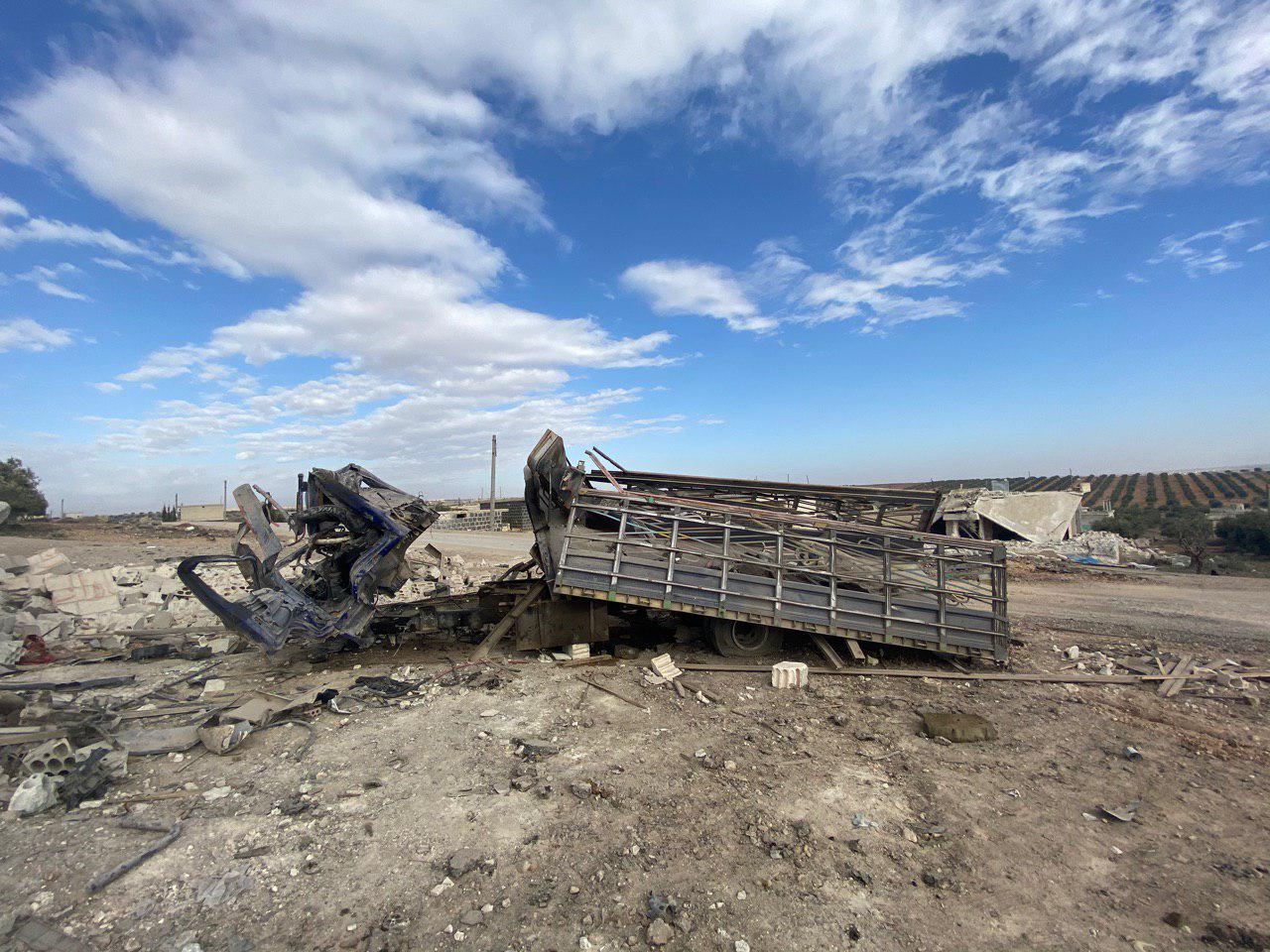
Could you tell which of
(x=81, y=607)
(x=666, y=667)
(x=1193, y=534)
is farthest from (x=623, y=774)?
(x=1193, y=534)

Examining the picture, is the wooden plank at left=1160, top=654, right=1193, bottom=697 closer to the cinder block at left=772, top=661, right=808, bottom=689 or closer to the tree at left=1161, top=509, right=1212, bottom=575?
the cinder block at left=772, top=661, right=808, bottom=689

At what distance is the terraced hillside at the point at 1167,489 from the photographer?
35.1 metres

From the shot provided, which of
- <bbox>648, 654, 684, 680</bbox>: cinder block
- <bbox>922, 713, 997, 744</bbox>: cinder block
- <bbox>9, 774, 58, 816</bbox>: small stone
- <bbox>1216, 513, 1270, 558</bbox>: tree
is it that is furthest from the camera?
<bbox>1216, 513, 1270, 558</bbox>: tree

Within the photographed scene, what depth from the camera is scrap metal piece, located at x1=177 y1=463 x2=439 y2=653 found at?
632cm

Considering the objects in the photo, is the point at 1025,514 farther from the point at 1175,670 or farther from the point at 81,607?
the point at 81,607

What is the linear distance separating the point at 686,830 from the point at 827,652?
4171 millimetres

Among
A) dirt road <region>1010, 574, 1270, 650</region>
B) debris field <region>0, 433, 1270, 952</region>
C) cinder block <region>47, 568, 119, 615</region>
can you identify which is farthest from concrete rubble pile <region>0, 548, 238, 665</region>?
dirt road <region>1010, 574, 1270, 650</region>

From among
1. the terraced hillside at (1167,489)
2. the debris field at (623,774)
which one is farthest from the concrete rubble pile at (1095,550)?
the debris field at (623,774)

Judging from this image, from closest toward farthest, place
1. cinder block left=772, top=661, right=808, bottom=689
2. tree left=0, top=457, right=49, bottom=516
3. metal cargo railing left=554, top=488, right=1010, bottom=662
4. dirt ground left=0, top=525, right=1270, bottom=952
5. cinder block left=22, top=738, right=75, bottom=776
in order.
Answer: dirt ground left=0, top=525, right=1270, bottom=952, cinder block left=22, top=738, right=75, bottom=776, cinder block left=772, top=661, right=808, bottom=689, metal cargo railing left=554, top=488, right=1010, bottom=662, tree left=0, top=457, right=49, bottom=516

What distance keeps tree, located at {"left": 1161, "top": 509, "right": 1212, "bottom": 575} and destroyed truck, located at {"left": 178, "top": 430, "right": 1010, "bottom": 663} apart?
16.8 meters

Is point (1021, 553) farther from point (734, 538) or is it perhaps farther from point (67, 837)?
point (67, 837)

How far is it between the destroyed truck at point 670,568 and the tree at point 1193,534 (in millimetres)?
16832

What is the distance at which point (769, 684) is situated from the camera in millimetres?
6781

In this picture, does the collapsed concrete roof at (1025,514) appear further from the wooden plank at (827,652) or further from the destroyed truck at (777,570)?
the wooden plank at (827,652)
